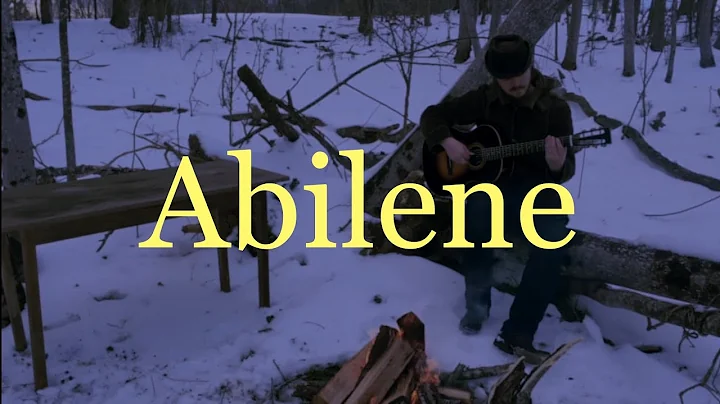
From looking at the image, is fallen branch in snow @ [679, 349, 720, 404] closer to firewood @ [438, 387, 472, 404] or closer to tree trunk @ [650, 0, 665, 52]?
firewood @ [438, 387, 472, 404]

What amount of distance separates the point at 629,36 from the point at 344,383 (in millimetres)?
10677

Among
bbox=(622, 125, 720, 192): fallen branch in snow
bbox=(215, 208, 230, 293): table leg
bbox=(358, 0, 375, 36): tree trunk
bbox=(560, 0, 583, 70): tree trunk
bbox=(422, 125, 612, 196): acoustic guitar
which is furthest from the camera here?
bbox=(358, 0, 375, 36): tree trunk

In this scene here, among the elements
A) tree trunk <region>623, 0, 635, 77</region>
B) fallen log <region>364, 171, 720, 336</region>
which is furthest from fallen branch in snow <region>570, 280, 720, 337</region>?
tree trunk <region>623, 0, 635, 77</region>

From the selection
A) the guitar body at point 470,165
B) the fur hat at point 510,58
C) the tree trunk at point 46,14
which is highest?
the tree trunk at point 46,14

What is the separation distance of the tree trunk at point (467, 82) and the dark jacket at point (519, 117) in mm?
449

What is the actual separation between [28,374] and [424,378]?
1859 millimetres

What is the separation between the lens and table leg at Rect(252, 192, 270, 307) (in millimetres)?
3385

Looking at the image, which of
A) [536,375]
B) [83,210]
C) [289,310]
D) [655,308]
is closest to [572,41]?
[655,308]

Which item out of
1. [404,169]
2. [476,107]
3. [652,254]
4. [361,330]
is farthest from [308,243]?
[652,254]

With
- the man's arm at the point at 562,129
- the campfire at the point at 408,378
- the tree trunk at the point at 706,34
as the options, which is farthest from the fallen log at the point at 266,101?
the tree trunk at the point at 706,34

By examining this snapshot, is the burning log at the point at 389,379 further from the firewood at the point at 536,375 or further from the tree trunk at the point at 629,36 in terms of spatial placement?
the tree trunk at the point at 629,36

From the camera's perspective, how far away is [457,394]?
256 cm

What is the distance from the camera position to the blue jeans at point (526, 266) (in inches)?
121

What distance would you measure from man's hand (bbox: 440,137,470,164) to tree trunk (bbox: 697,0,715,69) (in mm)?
10563
